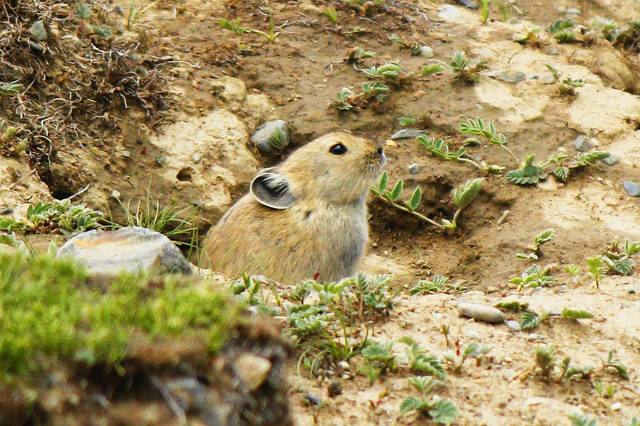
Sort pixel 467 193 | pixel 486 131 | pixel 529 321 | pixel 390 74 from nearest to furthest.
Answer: pixel 529 321, pixel 467 193, pixel 486 131, pixel 390 74

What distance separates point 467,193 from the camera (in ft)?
24.3

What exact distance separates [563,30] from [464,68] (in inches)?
62.6

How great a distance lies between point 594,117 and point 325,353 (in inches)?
203

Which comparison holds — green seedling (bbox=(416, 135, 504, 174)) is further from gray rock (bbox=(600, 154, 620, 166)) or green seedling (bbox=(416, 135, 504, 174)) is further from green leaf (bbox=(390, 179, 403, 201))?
gray rock (bbox=(600, 154, 620, 166))

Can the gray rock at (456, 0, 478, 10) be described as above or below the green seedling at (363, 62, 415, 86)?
above

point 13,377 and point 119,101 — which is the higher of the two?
point 13,377

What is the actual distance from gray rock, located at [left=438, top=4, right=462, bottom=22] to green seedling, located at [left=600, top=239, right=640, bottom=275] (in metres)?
4.15

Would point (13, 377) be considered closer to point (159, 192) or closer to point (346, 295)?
point (346, 295)

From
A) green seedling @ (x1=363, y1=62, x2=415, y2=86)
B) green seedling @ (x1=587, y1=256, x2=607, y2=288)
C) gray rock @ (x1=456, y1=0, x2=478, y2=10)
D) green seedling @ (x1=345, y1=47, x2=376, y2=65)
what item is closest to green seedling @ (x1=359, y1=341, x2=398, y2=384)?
green seedling @ (x1=587, y1=256, x2=607, y2=288)

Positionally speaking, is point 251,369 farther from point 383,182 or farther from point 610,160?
point 610,160

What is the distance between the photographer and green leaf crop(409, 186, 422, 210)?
7.55 metres

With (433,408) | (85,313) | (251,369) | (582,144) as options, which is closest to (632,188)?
(582,144)

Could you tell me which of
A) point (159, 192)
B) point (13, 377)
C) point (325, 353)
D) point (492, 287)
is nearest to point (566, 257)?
point (492, 287)

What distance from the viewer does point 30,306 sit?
2.94m
